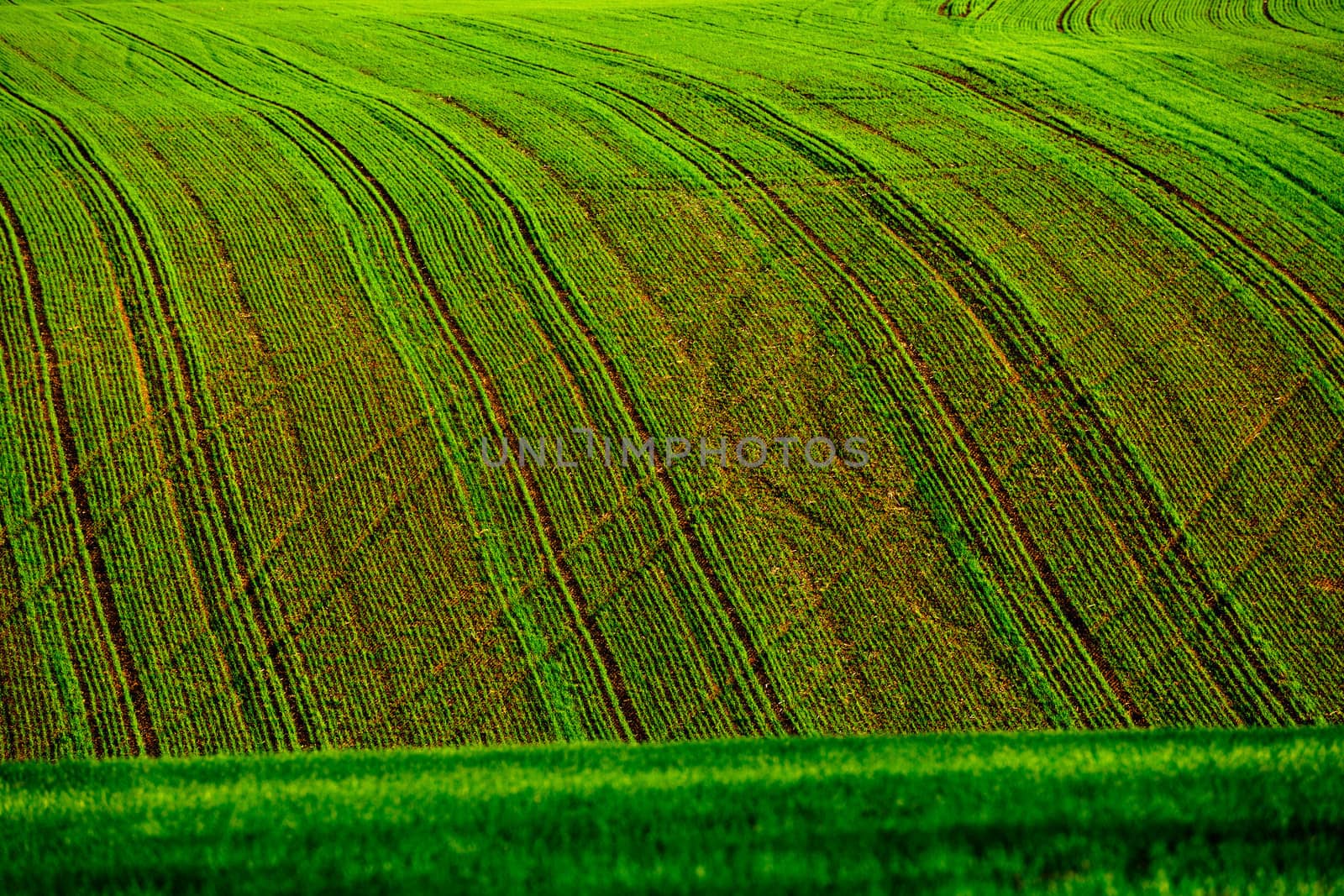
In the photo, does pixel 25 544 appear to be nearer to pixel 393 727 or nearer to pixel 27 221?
pixel 393 727

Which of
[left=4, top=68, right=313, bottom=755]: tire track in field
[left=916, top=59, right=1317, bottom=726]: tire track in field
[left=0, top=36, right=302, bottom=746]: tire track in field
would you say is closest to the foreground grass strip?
[left=4, top=68, right=313, bottom=755]: tire track in field

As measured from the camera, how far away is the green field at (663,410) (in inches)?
586

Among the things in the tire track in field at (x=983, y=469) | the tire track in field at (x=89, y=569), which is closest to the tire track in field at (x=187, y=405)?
the tire track in field at (x=89, y=569)

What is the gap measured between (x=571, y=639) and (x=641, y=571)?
1710mm

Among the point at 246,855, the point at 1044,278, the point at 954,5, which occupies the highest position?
the point at 954,5

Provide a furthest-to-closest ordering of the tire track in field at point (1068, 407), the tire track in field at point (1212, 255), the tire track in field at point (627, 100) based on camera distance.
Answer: the tire track in field at point (1068, 407) → the tire track in field at point (627, 100) → the tire track in field at point (1212, 255)

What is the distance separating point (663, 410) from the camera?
63.5ft

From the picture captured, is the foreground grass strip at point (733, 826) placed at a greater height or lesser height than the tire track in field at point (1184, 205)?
lesser

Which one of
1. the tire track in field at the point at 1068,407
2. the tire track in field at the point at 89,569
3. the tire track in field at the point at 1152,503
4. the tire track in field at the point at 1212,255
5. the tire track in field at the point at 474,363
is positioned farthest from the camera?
the tire track in field at the point at 1068,407

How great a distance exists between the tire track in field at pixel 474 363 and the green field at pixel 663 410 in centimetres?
8

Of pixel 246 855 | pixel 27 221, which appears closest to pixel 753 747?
pixel 246 855

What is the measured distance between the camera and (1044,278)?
22.7 metres

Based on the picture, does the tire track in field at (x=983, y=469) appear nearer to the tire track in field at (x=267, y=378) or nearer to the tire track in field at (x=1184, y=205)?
the tire track in field at (x=1184, y=205)

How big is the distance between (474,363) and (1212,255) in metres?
16.0
